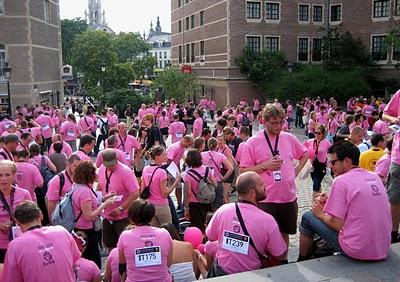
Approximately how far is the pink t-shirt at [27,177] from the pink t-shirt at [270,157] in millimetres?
3581

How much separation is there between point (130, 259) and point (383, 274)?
2.36 meters

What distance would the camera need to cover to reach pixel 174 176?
745 centimetres

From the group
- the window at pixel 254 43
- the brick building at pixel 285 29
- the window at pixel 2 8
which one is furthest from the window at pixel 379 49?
the window at pixel 2 8

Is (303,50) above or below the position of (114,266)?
above

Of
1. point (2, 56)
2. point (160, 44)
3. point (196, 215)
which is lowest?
point (196, 215)

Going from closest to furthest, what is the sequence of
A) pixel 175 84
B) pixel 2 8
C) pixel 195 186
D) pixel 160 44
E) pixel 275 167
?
pixel 275 167, pixel 195 186, pixel 2 8, pixel 175 84, pixel 160 44

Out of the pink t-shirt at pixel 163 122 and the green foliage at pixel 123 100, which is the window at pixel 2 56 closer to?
the green foliage at pixel 123 100

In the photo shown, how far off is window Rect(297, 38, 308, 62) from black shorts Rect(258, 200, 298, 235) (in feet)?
119

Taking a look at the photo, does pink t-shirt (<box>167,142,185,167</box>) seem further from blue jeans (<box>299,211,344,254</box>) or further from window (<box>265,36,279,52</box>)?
window (<box>265,36,279,52</box>)

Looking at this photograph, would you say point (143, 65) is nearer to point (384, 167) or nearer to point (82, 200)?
point (384, 167)

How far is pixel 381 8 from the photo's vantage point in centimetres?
3716

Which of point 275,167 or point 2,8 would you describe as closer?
point 275,167

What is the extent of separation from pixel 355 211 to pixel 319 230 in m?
0.51

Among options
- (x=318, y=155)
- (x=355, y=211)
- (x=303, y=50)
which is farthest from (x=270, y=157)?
(x=303, y=50)
